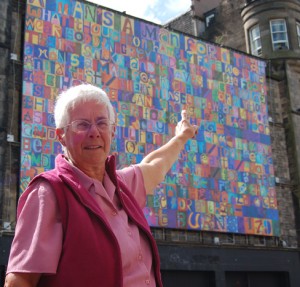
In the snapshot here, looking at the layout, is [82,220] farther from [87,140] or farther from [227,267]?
[227,267]

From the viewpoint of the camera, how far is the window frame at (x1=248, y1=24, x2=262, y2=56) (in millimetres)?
22625

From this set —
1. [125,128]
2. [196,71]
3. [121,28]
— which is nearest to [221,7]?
[196,71]

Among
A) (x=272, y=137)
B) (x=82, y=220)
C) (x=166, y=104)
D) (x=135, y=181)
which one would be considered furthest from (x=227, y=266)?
(x=82, y=220)

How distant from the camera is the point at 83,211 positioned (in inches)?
71.7

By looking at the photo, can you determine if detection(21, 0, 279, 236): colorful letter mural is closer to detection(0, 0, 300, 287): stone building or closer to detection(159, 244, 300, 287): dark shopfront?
detection(0, 0, 300, 287): stone building

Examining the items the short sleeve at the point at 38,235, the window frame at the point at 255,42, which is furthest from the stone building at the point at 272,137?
the short sleeve at the point at 38,235

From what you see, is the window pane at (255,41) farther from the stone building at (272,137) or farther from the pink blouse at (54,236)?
the pink blouse at (54,236)

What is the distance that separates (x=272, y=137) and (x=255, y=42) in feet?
17.8

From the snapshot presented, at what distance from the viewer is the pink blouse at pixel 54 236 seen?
67.3 inches

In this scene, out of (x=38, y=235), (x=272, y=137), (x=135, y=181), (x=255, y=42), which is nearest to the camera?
(x=38, y=235)

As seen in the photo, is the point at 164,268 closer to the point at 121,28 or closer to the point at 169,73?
the point at 169,73

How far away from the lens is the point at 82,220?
1.79m

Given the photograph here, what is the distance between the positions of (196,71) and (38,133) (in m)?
7.15

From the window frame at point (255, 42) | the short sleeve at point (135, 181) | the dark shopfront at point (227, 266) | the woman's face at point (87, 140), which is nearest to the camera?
the woman's face at point (87, 140)
